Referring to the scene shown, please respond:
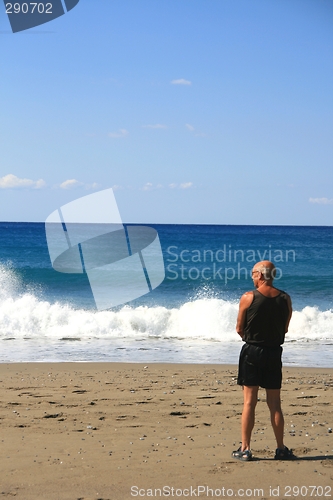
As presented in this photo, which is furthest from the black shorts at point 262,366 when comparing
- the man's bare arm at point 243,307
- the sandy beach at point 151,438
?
the sandy beach at point 151,438

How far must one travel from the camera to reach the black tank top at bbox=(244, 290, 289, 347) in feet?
13.9

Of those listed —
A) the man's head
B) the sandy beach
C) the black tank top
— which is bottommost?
the sandy beach

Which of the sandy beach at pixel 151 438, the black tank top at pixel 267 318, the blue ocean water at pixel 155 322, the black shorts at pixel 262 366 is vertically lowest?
the blue ocean water at pixel 155 322

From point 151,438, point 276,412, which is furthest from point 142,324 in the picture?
point 276,412

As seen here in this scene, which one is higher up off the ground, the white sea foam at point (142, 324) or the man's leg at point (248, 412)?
the man's leg at point (248, 412)

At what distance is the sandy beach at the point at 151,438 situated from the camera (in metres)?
3.82

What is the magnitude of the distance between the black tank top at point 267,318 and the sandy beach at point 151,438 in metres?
0.96

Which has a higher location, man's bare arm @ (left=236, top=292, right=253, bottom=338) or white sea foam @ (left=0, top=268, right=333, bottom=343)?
man's bare arm @ (left=236, top=292, right=253, bottom=338)

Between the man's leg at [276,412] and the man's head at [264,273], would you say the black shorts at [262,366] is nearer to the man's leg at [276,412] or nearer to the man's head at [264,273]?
the man's leg at [276,412]

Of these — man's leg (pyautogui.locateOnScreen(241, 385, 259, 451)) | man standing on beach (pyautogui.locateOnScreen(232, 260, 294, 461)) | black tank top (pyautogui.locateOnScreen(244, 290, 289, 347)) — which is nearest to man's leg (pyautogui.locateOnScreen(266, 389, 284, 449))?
man standing on beach (pyautogui.locateOnScreen(232, 260, 294, 461))

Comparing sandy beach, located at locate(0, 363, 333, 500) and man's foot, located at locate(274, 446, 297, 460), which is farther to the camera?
man's foot, located at locate(274, 446, 297, 460)

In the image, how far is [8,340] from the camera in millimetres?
11930

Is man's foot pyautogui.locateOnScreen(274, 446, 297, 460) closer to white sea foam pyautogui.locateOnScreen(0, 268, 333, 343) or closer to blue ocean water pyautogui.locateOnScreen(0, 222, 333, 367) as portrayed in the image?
blue ocean water pyautogui.locateOnScreen(0, 222, 333, 367)

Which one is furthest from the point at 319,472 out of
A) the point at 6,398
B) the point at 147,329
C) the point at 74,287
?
the point at 74,287
